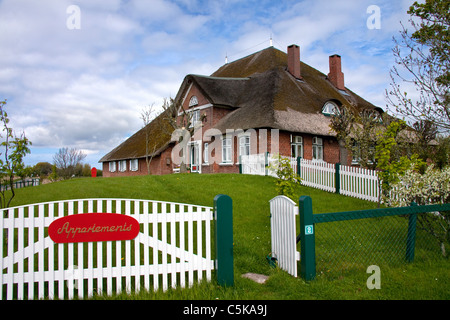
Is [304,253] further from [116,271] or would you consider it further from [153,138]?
[153,138]

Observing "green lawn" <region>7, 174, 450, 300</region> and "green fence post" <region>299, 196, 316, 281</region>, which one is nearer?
"green lawn" <region>7, 174, 450, 300</region>

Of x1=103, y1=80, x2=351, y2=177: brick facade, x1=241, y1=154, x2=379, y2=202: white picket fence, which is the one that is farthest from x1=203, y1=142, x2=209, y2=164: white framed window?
x1=241, y1=154, x2=379, y2=202: white picket fence

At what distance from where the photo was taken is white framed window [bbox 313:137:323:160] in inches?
877

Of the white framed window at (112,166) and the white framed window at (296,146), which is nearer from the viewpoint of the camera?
the white framed window at (296,146)

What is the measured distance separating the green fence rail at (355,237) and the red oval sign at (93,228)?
2501 mm

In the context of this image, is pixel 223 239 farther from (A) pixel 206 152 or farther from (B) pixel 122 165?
(B) pixel 122 165

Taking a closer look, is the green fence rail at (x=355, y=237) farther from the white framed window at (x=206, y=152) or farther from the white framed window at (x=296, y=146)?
the white framed window at (x=206, y=152)

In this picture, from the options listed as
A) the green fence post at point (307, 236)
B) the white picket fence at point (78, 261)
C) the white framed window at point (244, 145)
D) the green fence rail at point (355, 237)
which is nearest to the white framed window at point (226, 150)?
the white framed window at point (244, 145)

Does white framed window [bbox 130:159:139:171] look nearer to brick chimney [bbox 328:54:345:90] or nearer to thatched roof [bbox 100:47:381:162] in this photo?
thatched roof [bbox 100:47:381:162]

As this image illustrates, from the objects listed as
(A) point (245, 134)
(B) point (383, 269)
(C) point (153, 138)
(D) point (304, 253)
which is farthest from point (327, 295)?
(C) point (153, 138)

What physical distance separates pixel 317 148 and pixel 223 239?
19173mm

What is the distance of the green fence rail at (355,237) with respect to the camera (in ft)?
15.9

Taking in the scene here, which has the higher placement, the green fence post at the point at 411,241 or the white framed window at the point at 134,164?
the white framed window at the point at 134,164

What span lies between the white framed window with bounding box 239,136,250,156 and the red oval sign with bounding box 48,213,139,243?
16565 millimetres
